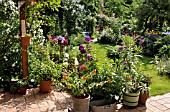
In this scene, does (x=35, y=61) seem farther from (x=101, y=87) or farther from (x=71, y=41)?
(x=71, y=41)

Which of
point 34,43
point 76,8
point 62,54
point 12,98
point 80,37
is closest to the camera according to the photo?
point 12,98

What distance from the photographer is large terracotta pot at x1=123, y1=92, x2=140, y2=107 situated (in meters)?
3.51

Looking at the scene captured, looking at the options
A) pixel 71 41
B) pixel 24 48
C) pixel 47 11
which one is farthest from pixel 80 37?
pixel 24 48

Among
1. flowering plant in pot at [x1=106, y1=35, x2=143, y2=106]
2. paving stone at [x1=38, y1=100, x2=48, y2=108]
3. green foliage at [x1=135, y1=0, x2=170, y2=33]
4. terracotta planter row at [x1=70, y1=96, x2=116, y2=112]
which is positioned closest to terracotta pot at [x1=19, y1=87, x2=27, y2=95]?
paving stone at [x1=38, y1=100, x2=48, y2=108]

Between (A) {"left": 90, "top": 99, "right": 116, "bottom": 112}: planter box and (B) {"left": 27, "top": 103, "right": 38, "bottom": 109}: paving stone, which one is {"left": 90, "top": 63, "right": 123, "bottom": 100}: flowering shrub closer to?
(A) {"left": 90, "top": 99, "right": 116, "bottom": 112}: planter box

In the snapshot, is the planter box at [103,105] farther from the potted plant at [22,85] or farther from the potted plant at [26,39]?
the potted plant at [26,39]

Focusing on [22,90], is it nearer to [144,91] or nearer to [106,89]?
[106,89]

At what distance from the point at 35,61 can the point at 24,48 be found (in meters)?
0.41

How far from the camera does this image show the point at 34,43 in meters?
4.72

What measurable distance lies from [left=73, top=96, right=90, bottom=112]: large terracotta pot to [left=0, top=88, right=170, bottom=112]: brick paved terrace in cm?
31

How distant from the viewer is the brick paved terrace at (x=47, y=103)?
11.7 feet

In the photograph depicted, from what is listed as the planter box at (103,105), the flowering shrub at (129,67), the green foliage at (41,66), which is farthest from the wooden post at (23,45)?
the flowering shrub at (129,67)

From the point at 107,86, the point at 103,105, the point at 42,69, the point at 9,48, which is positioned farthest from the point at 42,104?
the point at 9,48

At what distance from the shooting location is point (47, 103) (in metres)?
3.78
